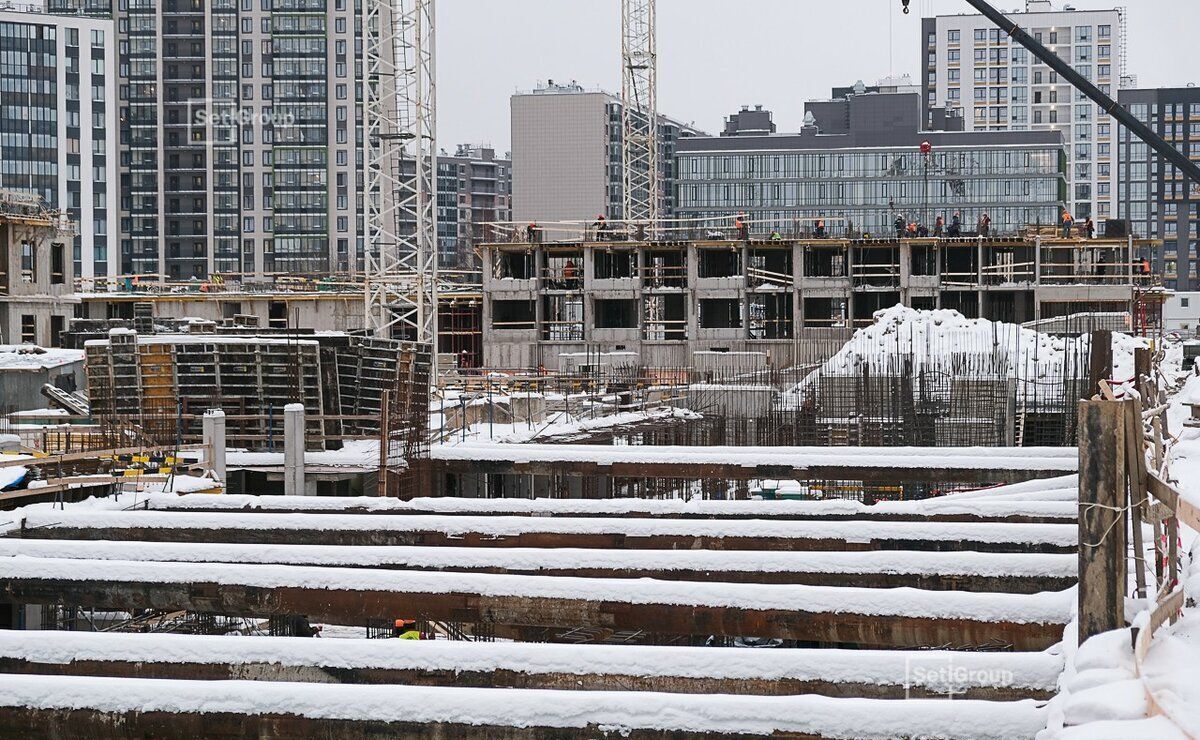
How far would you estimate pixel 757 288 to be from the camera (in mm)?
59500

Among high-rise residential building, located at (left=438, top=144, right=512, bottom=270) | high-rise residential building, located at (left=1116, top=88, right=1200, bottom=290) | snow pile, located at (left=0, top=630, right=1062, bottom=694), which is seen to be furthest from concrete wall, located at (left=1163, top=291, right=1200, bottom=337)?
snow pile, located at (left=0, top=630, right=1062, bottom=694)

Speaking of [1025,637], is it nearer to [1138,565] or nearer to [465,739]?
[1138,565]

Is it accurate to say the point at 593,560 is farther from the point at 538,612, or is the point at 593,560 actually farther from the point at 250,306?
the point at 250,306

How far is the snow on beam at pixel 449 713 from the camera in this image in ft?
22.5

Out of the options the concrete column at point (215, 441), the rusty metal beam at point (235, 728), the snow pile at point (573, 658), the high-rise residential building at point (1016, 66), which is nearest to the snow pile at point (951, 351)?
the concrete column at point (215, 441)

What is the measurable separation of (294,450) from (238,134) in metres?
99.9

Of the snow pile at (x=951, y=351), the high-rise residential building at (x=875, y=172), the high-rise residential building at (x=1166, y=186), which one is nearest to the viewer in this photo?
the snow pile at (x=951, y=351)

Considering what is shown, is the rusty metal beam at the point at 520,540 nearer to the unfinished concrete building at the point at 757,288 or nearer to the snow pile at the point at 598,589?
the snow pile at the point at 598,589

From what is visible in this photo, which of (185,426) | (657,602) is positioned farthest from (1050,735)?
(185,426)

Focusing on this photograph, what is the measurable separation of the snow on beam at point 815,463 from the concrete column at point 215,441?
16.0ft

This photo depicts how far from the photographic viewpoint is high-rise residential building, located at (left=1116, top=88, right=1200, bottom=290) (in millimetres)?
159625

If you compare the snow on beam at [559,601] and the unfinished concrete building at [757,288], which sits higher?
the unfinished concrete building at [757,288]

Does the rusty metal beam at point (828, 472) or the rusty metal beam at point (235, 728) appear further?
the rusty metal beam at point (828, 472)

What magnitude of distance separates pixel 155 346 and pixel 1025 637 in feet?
71.1
